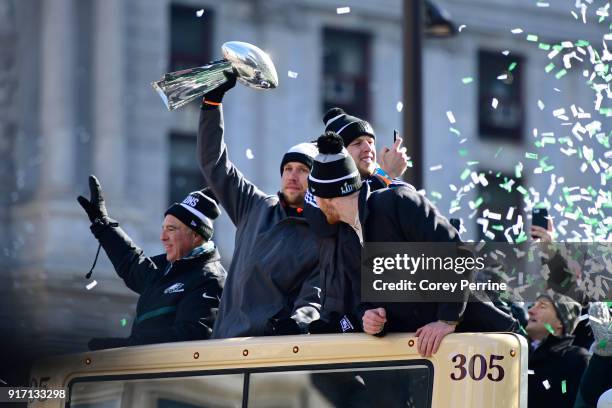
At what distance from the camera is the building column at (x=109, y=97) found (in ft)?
92.2

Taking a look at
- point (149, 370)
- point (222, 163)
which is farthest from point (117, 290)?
point (149, 370)

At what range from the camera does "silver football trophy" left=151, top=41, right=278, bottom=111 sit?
731 centimetres

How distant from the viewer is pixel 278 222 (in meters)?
7.57

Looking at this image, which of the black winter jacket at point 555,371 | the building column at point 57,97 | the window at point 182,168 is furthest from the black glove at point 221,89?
the window at point 182,168

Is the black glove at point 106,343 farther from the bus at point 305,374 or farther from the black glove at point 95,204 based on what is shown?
the black glove at point 95,204

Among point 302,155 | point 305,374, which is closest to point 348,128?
point 302,155

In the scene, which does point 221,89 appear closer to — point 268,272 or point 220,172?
point 220,172

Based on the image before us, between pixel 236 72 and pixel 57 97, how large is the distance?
20.9 metres

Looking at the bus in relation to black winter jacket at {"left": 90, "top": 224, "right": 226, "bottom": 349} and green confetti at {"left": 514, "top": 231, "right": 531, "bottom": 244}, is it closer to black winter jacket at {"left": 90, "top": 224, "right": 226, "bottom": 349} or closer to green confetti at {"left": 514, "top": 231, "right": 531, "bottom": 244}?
black winter jacket at {"left": 90, "top": 224, "right": 226, "bottom": 349}

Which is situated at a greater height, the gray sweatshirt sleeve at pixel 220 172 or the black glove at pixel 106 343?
the gray sweatshirt sleeve at pixel 220 172

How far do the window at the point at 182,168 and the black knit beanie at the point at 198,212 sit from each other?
66.0 ft

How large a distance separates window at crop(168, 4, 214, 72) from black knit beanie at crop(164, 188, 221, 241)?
2019 centimetres

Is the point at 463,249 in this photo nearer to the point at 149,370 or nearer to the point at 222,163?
the point at 149,370

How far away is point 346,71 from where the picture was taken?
30094mm
